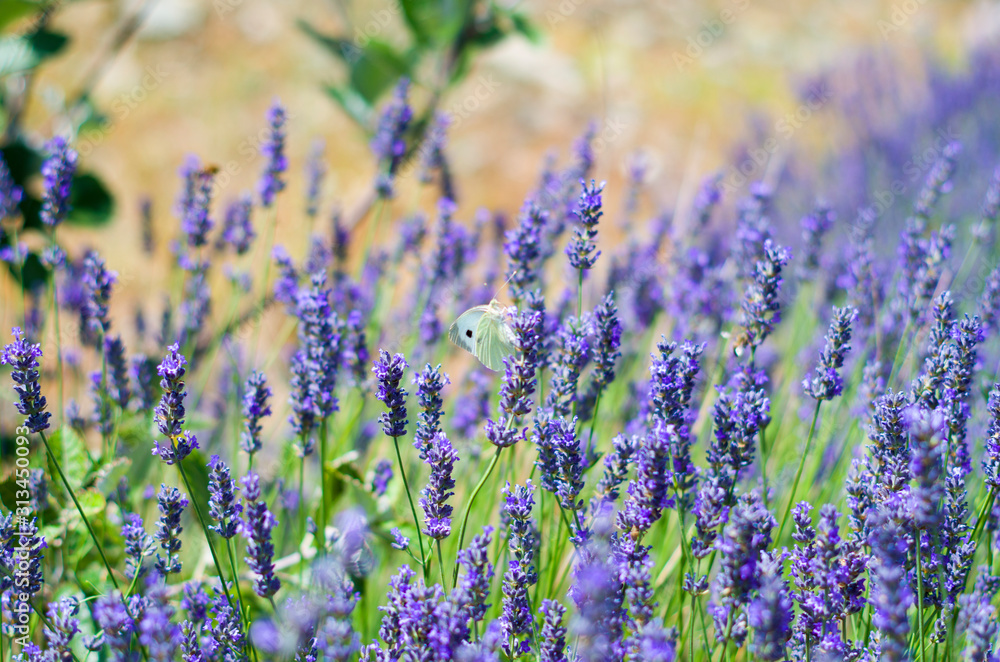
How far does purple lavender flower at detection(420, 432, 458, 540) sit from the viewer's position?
1.10 meters

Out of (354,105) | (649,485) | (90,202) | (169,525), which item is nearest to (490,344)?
(649,485)

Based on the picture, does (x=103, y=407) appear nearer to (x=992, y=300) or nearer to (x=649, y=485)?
(x=649, y=485)

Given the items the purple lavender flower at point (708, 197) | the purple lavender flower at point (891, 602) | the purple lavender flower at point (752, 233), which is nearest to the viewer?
the purple lavender flower at point (891, 602)

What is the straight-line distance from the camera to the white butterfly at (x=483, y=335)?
1.46 metres

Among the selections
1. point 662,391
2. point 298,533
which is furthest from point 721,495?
point 298,533

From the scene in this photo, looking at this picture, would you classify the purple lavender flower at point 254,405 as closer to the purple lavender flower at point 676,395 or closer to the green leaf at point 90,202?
the purple lavender flower at point 676,395

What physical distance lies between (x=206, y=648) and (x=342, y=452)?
0.94m

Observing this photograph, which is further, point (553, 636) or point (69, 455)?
point (69, 455)

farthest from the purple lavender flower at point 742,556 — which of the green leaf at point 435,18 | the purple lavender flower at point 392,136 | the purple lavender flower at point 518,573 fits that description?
the green leaf at point 435,18

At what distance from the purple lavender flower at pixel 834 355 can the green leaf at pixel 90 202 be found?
2.08 m

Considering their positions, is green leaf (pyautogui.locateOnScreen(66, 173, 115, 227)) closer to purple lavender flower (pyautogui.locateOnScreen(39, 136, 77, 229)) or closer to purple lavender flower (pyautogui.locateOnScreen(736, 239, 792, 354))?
purple lavender flower (pyautogui.locateOnScreen(39, 136, 77, 229))

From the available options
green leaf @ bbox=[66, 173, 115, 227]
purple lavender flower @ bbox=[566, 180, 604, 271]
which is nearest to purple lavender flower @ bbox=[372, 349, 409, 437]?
purple lavender flower @ bbox=[566, 180, 604, 271]

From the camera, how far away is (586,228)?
141cm

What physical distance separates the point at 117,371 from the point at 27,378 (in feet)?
1.79
